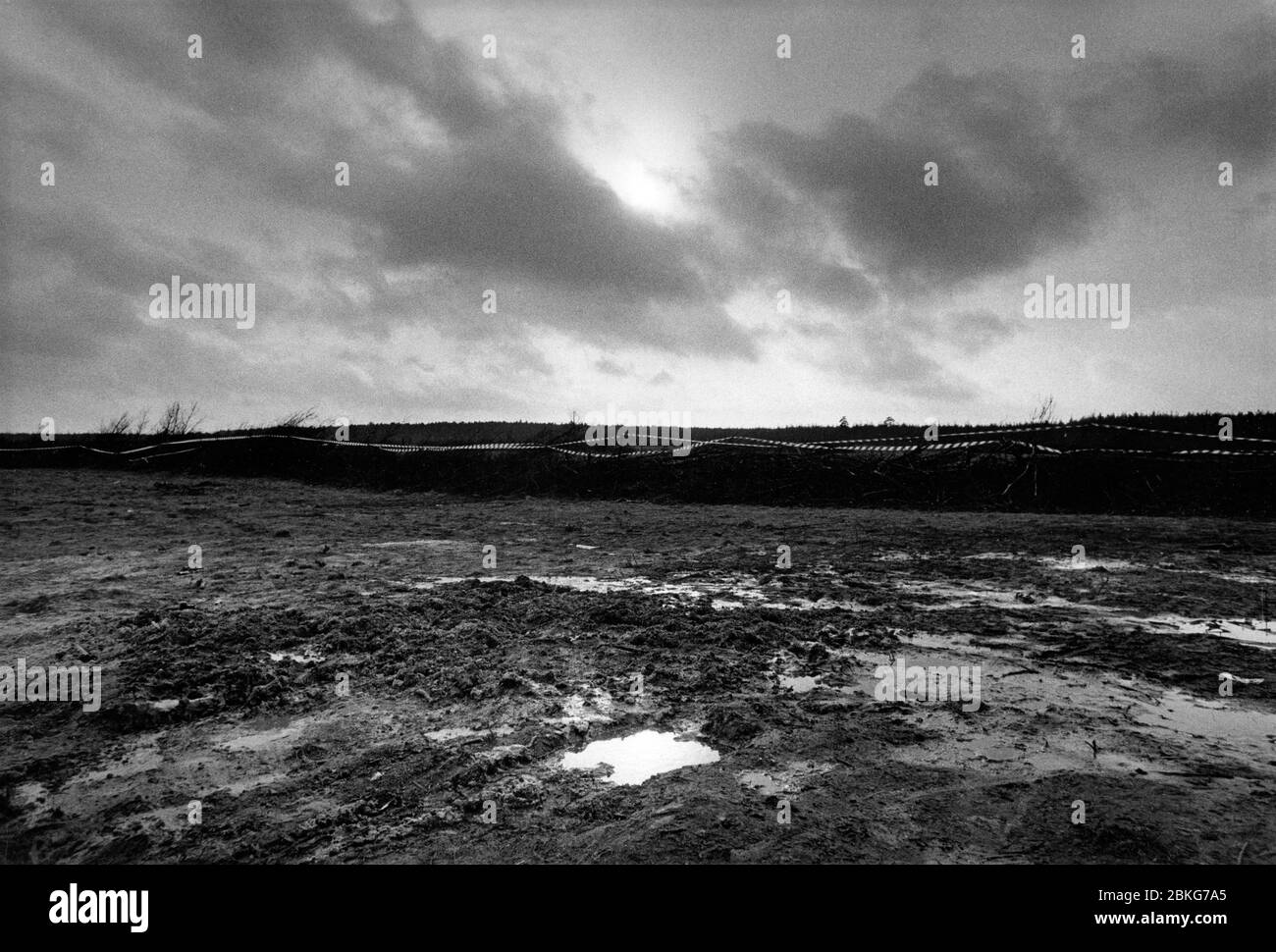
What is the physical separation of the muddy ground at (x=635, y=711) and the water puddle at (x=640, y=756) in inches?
2.2

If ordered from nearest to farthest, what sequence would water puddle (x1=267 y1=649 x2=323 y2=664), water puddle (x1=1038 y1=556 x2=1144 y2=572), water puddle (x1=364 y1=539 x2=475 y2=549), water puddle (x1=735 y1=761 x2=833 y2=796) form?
water puddle (x1=735 y1=761 x2=833 y2=796)
water puddle (x1=267 y1=649 x2=323 y2=664)
water puddle (x1=1038 y1=556 x2=1144 y2=572)
water puddle (x1=364 y1=539 x2=475 y2=549)

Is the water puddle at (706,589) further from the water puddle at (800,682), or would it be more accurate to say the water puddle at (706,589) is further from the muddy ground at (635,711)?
the water puddle at (800,682)

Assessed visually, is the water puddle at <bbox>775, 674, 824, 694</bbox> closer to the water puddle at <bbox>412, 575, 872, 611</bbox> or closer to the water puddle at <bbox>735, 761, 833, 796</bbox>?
the water puddle at <bbox>735, 761, 833, 796</bbox>

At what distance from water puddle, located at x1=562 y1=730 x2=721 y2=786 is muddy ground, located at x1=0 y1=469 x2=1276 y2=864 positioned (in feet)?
0.18

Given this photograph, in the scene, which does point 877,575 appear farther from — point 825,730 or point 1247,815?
point 1247,815

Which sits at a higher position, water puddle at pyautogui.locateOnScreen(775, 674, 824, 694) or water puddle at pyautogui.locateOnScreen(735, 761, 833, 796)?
water puddle at pyautogui.locateOnScreen(775, 674, 824, 694)

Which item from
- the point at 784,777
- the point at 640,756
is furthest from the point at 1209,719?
the point at 640,756

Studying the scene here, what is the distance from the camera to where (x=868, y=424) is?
1739 centimetres

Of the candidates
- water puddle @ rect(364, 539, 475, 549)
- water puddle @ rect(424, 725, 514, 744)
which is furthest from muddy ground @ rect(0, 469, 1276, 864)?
water puddle @ rect(364, 539, 475, 549)

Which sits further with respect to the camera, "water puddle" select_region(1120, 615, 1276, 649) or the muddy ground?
"water puddle" select_region(1120, 615, 1276, 649)

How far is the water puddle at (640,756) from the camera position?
2.86 metres

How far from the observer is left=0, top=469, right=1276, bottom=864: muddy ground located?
2355mm

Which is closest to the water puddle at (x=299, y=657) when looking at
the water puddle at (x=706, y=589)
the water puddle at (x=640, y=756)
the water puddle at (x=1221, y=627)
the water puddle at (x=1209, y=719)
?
the water puddle at (x=706, y=589)

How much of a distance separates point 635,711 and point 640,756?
0.48 metres
